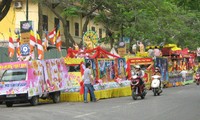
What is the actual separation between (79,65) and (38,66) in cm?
342

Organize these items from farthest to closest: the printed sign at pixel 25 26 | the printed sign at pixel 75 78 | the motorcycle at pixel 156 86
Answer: the motorcycle at pixel 156 86 < the printed sign at pixel 75 78 < the printed sign at pixel 25 26

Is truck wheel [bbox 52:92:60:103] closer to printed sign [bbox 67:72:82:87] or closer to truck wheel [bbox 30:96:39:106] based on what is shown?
printed sign [bbox 67:72:82:87]

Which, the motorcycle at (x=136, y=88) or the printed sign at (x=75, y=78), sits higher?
the printed sign at (x=75, y=78)

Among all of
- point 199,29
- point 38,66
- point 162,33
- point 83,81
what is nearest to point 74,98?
point 83,81

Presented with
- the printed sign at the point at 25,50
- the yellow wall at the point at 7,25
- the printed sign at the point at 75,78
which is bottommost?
Result: the printed sign at the point at 75,78

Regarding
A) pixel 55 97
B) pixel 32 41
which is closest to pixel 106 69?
pixel 55 97

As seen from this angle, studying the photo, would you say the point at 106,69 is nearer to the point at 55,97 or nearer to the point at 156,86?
the point at 156,86

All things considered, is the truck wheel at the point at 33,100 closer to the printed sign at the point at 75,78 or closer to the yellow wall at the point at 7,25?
the printed sign at the point at 75,78

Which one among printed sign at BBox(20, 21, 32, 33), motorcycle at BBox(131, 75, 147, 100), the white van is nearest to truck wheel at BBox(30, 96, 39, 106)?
the white van

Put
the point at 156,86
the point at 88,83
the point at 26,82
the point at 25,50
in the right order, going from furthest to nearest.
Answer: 1. the point at 156,86
2. the point at 25,50
3. the point at 88,83
4. the point at 26,82

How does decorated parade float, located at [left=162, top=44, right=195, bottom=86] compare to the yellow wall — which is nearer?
the yellow wall

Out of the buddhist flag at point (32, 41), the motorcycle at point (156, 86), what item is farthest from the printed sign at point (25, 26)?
the motorcycle at point (156, 86)

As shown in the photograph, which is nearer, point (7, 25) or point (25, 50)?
point (25, 50)

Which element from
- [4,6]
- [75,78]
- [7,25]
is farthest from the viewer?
[7,25]
